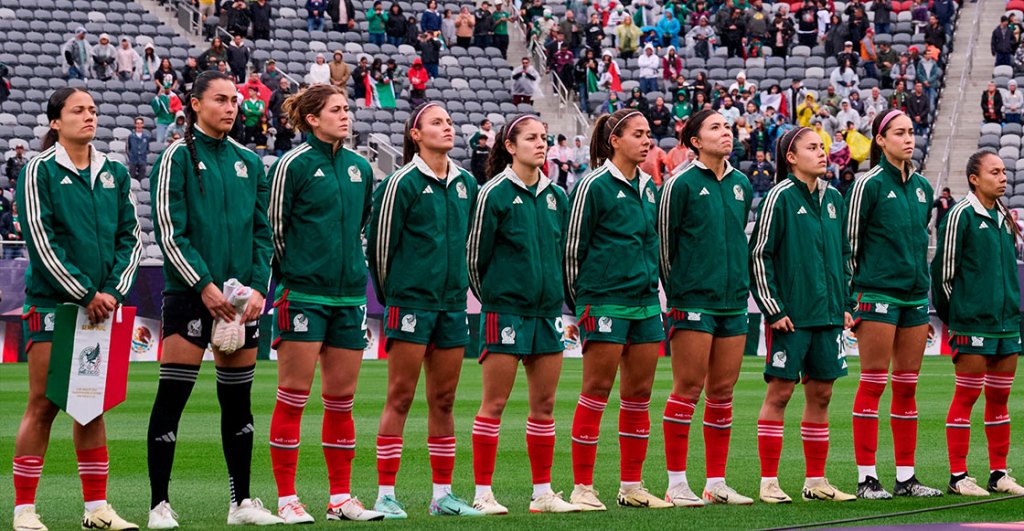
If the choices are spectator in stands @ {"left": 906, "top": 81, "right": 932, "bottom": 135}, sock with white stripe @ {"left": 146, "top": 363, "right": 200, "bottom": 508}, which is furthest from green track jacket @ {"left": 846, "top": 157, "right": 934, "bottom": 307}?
spectator in stands @ {"left": 906, "top": 81, "right": 932, "bottom": 135}

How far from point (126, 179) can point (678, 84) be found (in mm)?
25319

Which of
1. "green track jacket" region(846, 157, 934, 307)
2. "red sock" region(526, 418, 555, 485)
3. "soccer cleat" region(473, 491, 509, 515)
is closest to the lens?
"soccer cleat" region(473, 491, 509, 515)

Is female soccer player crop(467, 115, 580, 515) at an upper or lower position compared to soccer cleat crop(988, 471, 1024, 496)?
upper

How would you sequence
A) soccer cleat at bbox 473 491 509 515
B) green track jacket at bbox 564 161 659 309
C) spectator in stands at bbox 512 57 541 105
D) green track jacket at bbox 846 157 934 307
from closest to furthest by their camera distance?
soccer cleat at bbox 473 491 509 515 < green track jacket at bbox 564 161 659 309 < green track jacket at bbox 846 157 934 307 < spectator in stands at bbox 512 57 541 105

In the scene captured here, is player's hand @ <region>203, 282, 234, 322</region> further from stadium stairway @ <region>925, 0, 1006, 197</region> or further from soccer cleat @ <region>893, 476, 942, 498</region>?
stadium stairway @ <region>925, 0, 1006, 197</region>

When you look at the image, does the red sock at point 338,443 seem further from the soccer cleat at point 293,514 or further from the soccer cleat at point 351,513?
the soccer cleat at point 293,514

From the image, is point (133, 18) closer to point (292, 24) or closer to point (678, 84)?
point (292, 24)

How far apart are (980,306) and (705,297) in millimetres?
2011

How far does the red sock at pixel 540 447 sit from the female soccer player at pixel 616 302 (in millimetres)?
201

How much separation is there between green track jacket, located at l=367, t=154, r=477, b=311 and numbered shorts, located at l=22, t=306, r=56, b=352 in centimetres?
181

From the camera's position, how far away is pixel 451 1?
3703 centimetres

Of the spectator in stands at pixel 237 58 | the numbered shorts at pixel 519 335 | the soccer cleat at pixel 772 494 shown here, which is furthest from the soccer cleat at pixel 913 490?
the spectator in stands at pixel 237 58

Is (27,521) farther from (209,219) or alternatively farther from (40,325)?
(209,219)

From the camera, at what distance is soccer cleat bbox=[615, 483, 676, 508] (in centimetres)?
932
